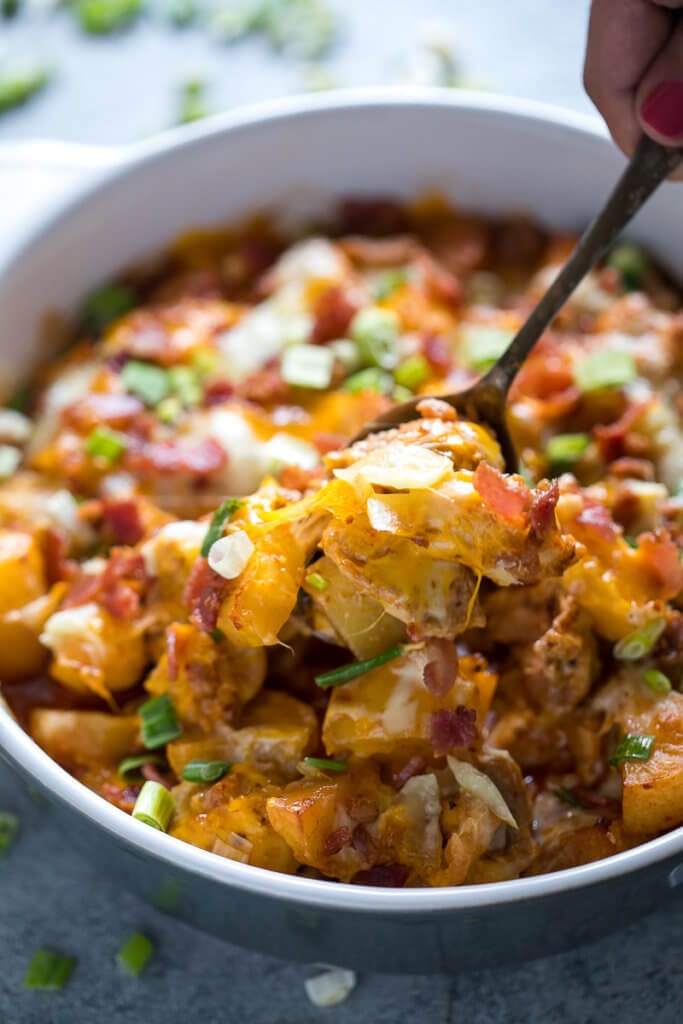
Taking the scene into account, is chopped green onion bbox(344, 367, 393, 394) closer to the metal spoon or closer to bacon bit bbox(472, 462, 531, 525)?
the metal spoon

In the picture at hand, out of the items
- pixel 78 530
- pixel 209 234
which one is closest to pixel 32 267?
pixel 209 234

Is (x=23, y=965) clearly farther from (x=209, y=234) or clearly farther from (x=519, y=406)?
(x=209, y=234)

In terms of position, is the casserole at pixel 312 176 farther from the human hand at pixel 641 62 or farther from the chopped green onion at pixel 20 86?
the chopped green onion at pixel 20 86

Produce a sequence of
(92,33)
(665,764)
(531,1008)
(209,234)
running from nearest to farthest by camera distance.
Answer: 1. (665,764)
2. (531,1008)
3. (209,234)
4. (92,33)

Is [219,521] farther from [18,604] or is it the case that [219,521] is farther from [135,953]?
[135,953]

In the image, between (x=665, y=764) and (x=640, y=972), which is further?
(x=640, y=972)

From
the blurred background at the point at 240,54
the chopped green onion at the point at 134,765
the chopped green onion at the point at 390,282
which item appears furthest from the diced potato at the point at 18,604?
the blurred background at the point at 240,54

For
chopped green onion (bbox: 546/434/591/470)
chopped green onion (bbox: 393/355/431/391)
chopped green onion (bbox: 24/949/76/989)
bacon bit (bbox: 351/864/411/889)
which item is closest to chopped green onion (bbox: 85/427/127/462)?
chopped green onion (bbox: 393/355/431/391)

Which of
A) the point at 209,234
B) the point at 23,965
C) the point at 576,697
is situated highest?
the point at 209,234
